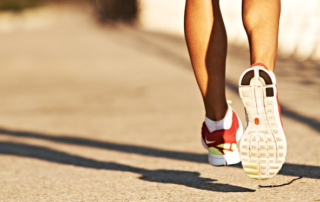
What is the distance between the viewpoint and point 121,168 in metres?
2.84

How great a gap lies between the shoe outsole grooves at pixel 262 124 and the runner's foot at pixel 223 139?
0.67 ft

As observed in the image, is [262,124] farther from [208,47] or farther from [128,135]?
[128,135]

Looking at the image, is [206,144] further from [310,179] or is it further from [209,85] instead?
[310,179]

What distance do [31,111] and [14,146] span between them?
5.27 ft

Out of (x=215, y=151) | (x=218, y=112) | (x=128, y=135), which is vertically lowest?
(x=128, y=135)

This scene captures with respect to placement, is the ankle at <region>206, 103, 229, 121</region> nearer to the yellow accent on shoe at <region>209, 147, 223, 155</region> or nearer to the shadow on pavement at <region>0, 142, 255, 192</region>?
the yellow accent on shoe at <region>209, 147, 223, 155</region>

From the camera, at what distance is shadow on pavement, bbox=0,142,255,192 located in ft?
7.61

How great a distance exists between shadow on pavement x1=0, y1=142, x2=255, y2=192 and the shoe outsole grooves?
273 mm

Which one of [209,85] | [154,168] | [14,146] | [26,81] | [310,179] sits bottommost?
[26,81]

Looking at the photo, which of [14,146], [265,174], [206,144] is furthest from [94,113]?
[265,174]

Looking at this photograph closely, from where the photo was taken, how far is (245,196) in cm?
211

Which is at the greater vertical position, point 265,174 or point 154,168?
point 265,174

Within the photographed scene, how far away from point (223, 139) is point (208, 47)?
0.38 meters

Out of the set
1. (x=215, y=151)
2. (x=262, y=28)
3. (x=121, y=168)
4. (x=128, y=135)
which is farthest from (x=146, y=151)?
(x=262, y=28)
